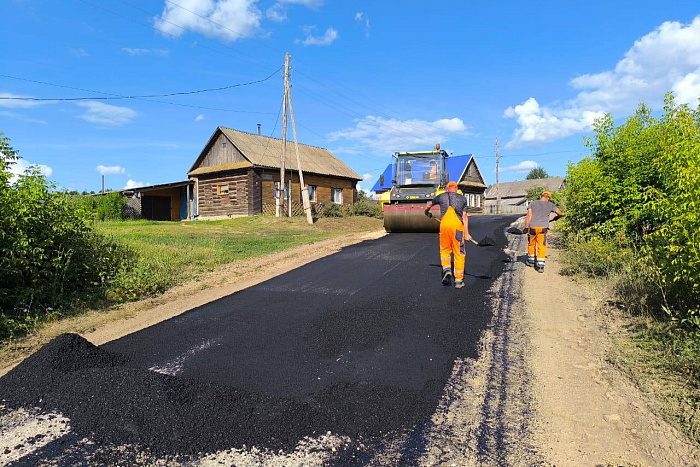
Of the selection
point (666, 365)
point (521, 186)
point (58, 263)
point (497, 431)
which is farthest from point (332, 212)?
point (521, 186)

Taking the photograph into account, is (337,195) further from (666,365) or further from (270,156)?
(666,365)

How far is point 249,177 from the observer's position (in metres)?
26.5

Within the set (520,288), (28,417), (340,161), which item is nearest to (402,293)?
(520,288)

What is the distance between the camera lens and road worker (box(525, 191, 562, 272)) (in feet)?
28.1

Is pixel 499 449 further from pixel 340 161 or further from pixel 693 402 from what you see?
pixel 340 161

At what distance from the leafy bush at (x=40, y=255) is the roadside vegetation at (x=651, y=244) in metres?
6.98

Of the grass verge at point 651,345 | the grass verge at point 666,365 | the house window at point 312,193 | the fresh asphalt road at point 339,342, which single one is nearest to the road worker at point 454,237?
the fresh asphalt road at point 339,342

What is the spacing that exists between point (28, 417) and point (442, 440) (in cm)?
305

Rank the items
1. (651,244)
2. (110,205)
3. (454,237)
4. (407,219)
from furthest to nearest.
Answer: (110,205) < (407,219) < (454,237) < (651,244)

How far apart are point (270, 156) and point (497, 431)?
2666cm

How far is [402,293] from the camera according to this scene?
7.02 metres

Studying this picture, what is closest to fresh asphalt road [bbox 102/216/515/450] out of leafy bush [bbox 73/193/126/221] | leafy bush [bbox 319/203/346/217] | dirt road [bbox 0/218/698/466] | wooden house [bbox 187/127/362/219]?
dirt road [bbox 0/218/698/466]

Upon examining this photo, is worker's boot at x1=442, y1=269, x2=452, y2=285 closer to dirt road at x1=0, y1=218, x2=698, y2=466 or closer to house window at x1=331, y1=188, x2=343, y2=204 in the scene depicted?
dirt road at x1=0, y1=218, x2=698, y2=466

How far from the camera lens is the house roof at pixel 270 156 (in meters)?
27.4
